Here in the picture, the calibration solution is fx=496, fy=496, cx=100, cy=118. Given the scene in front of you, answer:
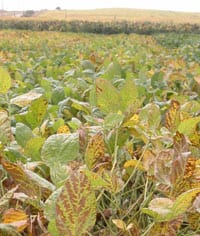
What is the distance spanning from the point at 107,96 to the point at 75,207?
1.34 ft

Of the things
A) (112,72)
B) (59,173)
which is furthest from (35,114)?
(112,72)

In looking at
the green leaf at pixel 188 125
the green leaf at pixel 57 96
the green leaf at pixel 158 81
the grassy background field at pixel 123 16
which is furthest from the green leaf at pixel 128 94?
the grassy background field at pixel 123 16

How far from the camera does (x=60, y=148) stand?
2.95 ft

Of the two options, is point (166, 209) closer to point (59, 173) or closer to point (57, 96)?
point (59, 173)

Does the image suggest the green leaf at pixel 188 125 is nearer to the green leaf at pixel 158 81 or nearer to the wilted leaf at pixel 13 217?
the wilted leaf at pixel 13 217

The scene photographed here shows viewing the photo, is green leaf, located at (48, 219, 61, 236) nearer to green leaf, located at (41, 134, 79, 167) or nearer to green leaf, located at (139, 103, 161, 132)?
green leaf, located at (41, 134, 79, 167)

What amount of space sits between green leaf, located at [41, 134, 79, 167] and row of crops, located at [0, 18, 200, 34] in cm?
3447

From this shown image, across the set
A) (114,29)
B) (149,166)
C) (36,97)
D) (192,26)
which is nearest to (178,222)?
(149,166)

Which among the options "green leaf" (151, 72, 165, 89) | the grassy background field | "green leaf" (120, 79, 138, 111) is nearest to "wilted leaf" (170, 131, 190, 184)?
"green leaf" (120, 79, 138, 111)

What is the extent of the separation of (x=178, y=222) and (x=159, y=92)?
1332mm

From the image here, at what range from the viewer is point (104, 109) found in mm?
1048

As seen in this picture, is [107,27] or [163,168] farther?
[107,27]

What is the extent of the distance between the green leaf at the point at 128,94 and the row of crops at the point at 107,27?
112 feet

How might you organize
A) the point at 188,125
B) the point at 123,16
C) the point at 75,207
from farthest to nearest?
1. the point at 123,16
2. the point at 188,125
3. the point at 75,207
